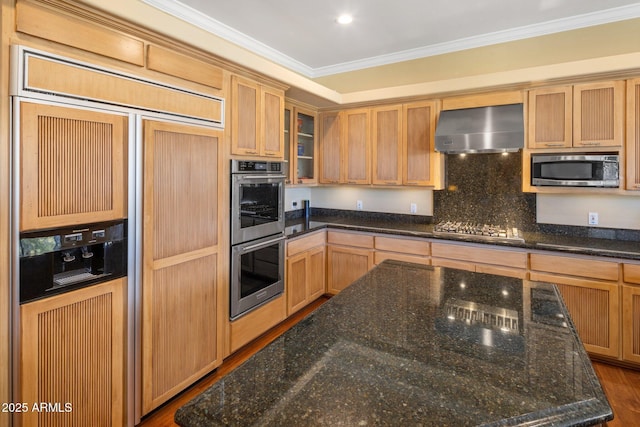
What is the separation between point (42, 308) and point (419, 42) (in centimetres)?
364

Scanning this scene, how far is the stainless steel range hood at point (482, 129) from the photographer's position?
2.97 m

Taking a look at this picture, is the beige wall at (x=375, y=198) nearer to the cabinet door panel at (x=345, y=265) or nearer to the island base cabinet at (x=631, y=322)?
the cabinet door panel at (x=345, y=265)

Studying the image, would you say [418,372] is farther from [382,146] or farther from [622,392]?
[382,146]

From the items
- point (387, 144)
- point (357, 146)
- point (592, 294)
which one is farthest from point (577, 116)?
point (357, 146)

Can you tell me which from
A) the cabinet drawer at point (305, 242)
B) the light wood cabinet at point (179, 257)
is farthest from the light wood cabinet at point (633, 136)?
the light wood cabinet at point (179, 257)

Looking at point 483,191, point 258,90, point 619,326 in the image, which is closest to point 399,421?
point 258,90

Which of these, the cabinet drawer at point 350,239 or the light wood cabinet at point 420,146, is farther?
the cabinet drawer at point 350,239

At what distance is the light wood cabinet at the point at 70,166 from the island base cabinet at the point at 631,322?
3505 millimetres

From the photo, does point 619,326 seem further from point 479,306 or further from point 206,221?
point 206,221

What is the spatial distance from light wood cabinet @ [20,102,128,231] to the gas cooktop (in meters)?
2.73

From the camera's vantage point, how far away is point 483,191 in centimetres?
356

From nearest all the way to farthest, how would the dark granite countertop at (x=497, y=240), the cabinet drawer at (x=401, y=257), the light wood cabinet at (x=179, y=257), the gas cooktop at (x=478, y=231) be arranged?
the light wood cabinet at (x=179, y=257)
the dark granite countertop at (x=497, y=240)
the gas cooktop at (x=478, y=231)
the cabinet drawer at (x=401, y=257)

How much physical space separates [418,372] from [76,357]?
1.68m

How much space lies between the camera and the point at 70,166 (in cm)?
164
